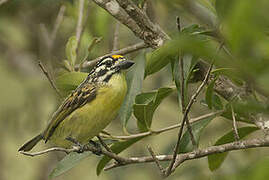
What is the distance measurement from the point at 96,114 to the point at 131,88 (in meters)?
0.23

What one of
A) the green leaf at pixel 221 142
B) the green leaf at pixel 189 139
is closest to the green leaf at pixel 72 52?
the green leaf at pixel 189 139

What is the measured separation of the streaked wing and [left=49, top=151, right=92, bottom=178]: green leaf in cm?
34

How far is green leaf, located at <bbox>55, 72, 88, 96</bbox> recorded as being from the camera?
7.58 feet

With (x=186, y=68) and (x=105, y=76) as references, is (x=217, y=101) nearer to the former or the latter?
(x=186, y=68)

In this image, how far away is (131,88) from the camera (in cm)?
245

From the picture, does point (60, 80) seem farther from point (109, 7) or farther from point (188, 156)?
point (188, 156)

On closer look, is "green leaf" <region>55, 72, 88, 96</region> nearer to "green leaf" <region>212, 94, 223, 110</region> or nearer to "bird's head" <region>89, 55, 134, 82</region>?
"bird's head" <region>89, 55, 134, 82</region>

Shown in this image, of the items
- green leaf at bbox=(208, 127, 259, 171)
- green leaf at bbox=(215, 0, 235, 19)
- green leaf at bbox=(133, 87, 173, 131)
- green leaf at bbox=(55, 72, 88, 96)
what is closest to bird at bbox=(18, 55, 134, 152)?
green leaf at bbox=(55, 72, 88, 96)

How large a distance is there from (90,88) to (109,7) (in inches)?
28.9

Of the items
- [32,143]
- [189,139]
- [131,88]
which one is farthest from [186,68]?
[32,143]

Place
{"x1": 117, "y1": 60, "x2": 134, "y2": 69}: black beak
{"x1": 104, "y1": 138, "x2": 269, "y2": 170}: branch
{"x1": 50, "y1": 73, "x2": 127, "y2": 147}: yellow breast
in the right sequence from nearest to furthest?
{"x1": 104, "y1": 138, "x2": 269, "y2": 170}: branch → {"x1": 50, "y1": 73, "x2": 127, "y2": 147}: yellow breast → {"x1": 117, "y1": 60, "x2": 134, "y2": 69}: black beak

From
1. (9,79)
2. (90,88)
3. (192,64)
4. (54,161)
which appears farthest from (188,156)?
(9,79)

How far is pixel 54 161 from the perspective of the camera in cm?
494

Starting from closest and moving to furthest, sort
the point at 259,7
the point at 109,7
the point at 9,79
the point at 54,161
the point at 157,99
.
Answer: the point at 259,7, the point at 109,7, the point at 157,99, the point at 54,161, the point at 9,79
